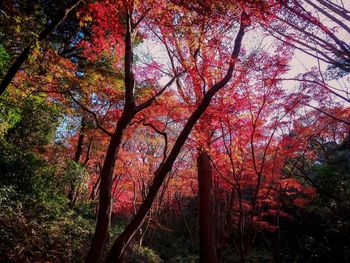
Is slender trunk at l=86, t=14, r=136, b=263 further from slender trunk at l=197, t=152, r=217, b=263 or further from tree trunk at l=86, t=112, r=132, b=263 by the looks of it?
slender trunk at l=197, t=152, r=217, b=263

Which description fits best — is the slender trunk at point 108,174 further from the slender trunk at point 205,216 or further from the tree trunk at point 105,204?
the slender trunk at point 205,216

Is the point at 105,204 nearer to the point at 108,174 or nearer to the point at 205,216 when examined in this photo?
the point at 108,174

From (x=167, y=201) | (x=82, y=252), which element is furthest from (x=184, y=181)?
(x=82, y=252)

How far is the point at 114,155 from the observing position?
5.87 metres

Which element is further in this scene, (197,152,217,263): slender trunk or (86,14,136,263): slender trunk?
(197,152,217,263): slender trunk

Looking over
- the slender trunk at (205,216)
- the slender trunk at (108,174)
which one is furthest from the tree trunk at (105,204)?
the slender trunk at (205,216)

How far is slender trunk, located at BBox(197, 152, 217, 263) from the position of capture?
346 inches

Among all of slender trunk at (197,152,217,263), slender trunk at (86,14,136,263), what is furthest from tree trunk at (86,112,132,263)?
slender trunk at (197,152,217,263)

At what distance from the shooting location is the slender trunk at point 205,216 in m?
8.80

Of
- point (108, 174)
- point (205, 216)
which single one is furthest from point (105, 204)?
point (205, 216)

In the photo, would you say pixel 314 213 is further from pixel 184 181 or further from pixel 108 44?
pixel 108 44

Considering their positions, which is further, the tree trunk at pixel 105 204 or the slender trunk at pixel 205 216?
the slender trunk at pixel 205 216

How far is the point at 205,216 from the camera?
359 inches

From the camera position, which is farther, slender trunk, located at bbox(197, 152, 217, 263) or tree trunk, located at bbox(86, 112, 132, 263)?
slender trunk, located at bbox(197, 152, 217, 263)
